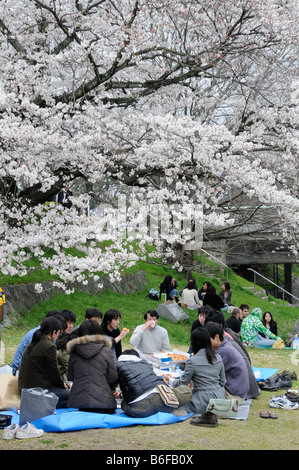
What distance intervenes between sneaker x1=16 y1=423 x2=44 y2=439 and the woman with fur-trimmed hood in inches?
28.9

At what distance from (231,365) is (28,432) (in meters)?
2.67

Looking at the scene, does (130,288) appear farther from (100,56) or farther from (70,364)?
(70,364)

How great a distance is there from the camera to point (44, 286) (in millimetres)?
13453

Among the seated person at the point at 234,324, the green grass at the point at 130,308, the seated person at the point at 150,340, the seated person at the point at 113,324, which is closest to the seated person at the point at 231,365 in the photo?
the seated person at the point at 113,324

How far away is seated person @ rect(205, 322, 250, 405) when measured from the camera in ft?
21.4

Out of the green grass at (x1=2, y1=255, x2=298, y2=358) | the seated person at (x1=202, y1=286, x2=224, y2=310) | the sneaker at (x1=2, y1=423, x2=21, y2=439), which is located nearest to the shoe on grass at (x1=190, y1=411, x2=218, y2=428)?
the sneaker at (x1=2, y1=423, x2=21, y2=439)

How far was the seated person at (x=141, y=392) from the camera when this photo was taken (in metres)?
5.67

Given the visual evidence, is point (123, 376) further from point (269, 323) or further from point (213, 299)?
point (213, 299)

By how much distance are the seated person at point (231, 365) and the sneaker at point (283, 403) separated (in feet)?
1.14

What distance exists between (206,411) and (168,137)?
5.68 m

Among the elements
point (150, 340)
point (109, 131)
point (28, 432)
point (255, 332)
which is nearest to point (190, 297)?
point (255, 332)

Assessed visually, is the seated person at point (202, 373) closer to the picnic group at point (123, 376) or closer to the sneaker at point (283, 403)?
the picnic group at point (123, 376)

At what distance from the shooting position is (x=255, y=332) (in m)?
11.8
